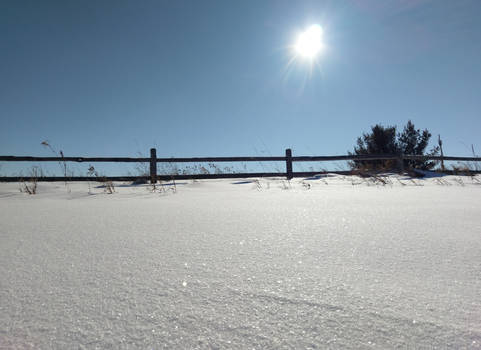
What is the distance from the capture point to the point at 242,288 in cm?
60

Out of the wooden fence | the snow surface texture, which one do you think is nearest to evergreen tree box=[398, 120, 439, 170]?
the wooden fence

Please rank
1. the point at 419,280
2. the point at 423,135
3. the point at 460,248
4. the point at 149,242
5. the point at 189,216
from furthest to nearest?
the point at 423,135, the point at 189,216, the point at 149,242, the point at 460,248, the point at 419,280

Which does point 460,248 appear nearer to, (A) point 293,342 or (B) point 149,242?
(A) point 293,342

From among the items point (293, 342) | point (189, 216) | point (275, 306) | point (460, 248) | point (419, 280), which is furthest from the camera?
point (189, 216)

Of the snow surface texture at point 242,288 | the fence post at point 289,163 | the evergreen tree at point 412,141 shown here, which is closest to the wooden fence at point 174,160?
the fence post at point 289,163

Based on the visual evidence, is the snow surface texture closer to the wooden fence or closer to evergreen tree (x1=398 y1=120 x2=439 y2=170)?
the wooden fence

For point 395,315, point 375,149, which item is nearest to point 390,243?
point 395,315

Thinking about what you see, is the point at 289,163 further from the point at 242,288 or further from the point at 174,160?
the point at 242,288

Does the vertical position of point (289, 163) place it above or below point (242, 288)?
above

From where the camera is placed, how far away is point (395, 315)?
491mm

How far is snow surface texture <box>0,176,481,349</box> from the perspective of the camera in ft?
1.43

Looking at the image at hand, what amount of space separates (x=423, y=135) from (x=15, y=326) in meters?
20.4

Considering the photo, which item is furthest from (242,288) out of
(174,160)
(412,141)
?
(412,141)

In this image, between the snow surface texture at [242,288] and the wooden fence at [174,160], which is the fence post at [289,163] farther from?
the snow surface texture at [242,288]
